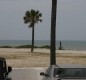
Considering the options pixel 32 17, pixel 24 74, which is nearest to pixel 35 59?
pixel 32 17

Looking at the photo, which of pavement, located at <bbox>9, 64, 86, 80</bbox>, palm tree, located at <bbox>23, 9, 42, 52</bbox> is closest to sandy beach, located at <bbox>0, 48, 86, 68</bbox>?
palm tree, located at <bbox>23, 9, 42, 52</bbox>

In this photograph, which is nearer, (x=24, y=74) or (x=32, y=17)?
(x=24, y=74)

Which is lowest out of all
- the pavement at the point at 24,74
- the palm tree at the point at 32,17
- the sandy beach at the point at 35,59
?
the sandy beach at the point at 35,59

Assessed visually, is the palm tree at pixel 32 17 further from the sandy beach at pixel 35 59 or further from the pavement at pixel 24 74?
the pavement at pixel 24 74

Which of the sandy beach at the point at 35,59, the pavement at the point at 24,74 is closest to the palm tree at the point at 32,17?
the sandy beach at the point at 35,59

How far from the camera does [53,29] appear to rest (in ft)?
75.4

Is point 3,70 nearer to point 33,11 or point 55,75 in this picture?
point 55,75

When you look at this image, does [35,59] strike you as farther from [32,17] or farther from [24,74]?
[24,74]

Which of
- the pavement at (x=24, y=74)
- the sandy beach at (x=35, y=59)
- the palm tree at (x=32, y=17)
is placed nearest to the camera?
the pavement at (x=24, y=74)

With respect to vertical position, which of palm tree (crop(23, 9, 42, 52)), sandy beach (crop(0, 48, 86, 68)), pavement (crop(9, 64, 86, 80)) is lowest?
sandy beach (crop(0, 48, 86, 68))

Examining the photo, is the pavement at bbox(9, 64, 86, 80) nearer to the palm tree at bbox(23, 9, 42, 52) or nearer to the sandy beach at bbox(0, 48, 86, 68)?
the sandy beach at bbox(0, 48, 86, 68)

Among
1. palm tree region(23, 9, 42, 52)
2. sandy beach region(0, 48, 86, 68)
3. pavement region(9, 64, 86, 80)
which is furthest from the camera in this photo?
palm tree region(23, 9, 42, 52)

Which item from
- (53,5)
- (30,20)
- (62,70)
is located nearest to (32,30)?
(30,20)

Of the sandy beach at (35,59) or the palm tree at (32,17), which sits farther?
the palm tree at (32,17)
